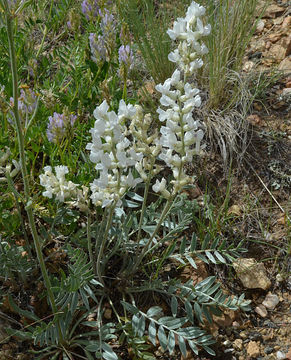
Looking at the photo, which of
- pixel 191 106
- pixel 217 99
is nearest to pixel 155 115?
pixel 217 99

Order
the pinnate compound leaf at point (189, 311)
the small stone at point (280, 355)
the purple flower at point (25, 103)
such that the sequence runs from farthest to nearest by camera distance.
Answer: the small stone at point (280, 355), the pinnate compound leaf at point (189, 311), the purple flower at point (25, 103)

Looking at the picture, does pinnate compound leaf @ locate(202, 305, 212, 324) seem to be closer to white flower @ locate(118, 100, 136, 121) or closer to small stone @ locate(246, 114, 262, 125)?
white flower @ locate(118, 100, 136, 121)

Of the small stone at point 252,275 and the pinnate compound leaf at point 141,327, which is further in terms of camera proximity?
the small stone at point 252,275

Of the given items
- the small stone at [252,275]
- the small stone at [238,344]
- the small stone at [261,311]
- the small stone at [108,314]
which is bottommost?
the small stone at [238,344]

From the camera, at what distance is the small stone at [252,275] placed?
8.05 feet

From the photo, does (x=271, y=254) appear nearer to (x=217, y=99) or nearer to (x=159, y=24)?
(x=217, y=99)

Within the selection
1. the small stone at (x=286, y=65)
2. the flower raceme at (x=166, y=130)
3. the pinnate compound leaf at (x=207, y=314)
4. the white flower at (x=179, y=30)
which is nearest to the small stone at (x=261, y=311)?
the pinnate compound leaf at (x=207, y=314)

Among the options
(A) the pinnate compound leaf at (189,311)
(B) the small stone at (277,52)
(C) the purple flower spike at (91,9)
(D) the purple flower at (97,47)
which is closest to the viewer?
(A) the pinnate compound leaf at (189,311)

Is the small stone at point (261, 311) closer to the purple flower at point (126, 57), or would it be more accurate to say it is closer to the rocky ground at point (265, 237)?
the rocky ground at point (265, 237)

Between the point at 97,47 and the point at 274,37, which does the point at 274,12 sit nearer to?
the point at 274,37

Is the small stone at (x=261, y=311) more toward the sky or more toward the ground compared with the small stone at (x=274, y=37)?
more toward the ground

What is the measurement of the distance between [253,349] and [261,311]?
22 centimetres

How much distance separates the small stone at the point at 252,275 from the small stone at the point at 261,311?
10cm

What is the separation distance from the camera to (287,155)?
2957 mm
